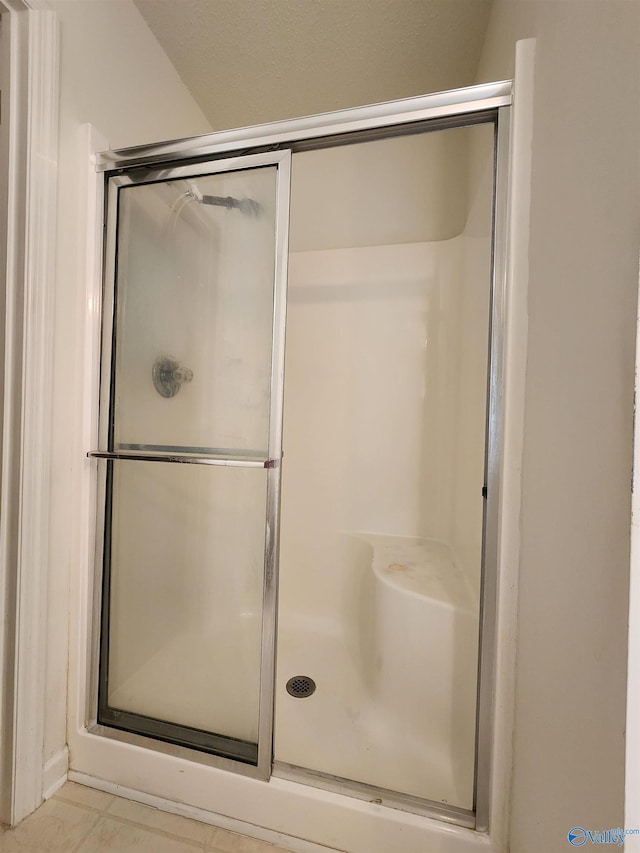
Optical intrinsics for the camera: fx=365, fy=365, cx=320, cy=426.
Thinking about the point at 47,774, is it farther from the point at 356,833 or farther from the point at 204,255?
the point at 204,255

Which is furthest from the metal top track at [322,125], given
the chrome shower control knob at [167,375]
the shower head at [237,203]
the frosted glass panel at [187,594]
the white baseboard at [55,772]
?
the white baseboard at [55,772]

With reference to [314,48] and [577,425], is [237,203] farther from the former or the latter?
[577,425]

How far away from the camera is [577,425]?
590 millimetres

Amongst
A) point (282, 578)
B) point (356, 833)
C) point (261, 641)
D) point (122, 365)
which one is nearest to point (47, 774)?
point (261, 641)

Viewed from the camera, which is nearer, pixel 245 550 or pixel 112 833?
pixel 112 833

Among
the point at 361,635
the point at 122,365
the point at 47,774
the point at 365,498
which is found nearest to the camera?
the point at 47,774

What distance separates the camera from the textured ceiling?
122cm

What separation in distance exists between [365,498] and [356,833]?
114 centimetres

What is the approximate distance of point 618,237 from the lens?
485 mm

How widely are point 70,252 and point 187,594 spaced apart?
1.07 metres

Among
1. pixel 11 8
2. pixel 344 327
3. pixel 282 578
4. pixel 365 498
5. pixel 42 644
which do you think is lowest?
pixel 282 578

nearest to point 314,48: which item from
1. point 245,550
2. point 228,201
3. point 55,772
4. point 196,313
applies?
point 228,201

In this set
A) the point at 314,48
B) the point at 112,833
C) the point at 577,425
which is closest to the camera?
the point at 577,425

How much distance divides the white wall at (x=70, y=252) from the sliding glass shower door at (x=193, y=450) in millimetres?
87
